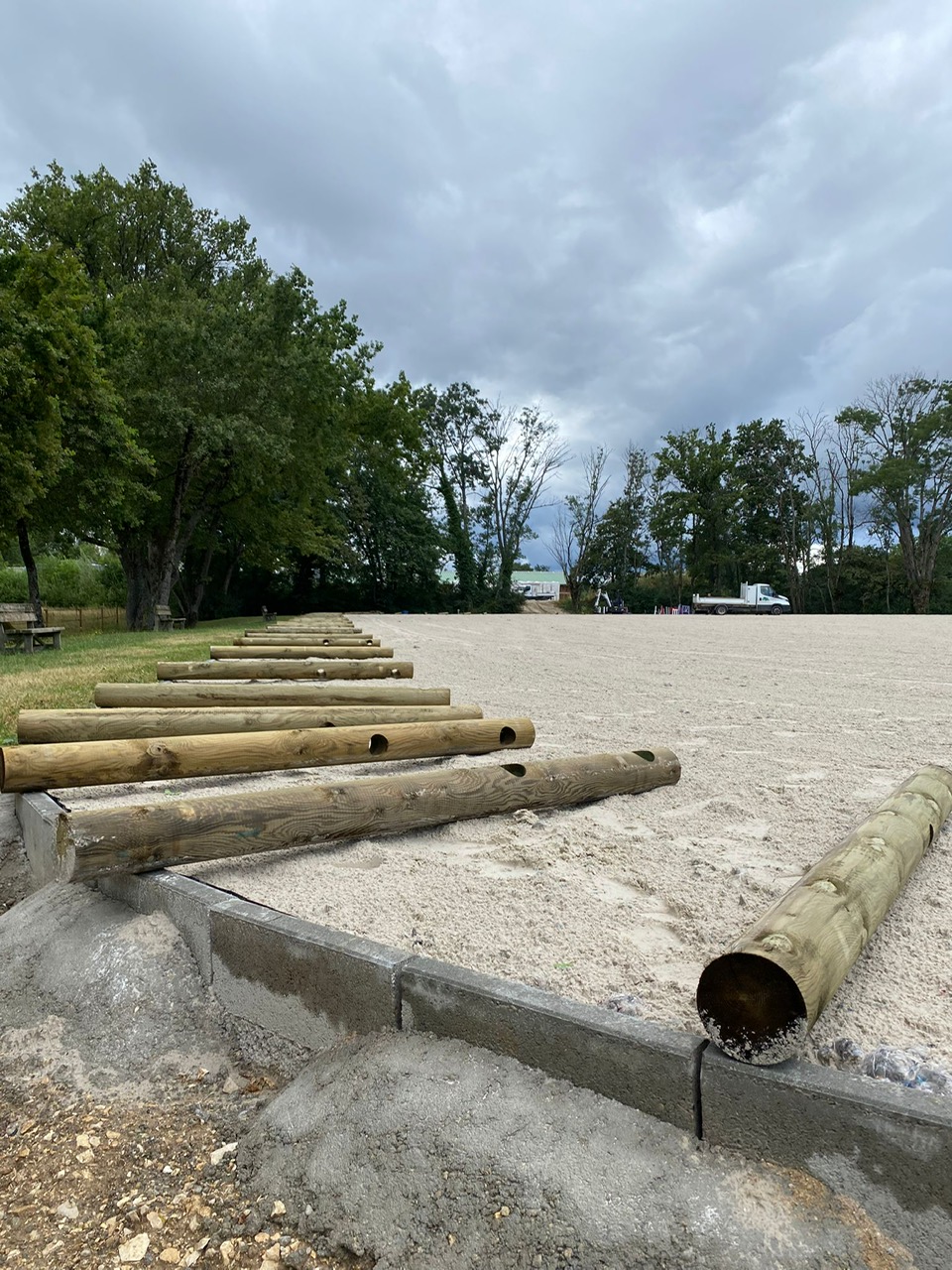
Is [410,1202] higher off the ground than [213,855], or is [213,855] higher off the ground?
[213,855]

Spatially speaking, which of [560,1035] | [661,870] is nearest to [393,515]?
[661,870]

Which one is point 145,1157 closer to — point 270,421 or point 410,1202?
point 410,1202

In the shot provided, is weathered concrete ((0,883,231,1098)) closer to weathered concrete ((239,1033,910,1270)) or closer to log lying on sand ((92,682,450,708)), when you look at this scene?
weathered concrete ((239,1033,910,1270))

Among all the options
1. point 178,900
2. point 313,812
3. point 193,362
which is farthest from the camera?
point 193,362

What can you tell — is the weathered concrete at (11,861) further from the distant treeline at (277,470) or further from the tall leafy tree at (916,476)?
the tall leafy tree at (916,476)

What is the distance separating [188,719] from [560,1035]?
10.9 ft

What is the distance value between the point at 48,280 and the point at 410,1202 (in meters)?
18.9

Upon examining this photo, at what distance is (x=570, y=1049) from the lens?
5.88ft

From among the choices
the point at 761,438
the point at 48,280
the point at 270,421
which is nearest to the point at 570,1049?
the point at 48,280

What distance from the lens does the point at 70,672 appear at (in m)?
8.98

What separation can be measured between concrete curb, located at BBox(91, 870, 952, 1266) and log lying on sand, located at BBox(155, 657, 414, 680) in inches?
209

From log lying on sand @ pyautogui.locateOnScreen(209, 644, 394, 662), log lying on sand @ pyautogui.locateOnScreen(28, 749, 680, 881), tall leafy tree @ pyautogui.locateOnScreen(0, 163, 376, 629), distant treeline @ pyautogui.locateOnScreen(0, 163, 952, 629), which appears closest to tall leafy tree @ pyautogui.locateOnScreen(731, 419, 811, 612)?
distant treeline @ pyautogui.locateOnScreen(0, 163, 952, 629)

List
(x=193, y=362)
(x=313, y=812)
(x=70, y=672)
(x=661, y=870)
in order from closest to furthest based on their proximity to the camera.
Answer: (x=661, y=870)
(x=313, y=812)
(x=70, y=672)
(x=193, y=362)

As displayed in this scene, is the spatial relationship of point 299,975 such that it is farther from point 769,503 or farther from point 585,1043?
point 769,503
